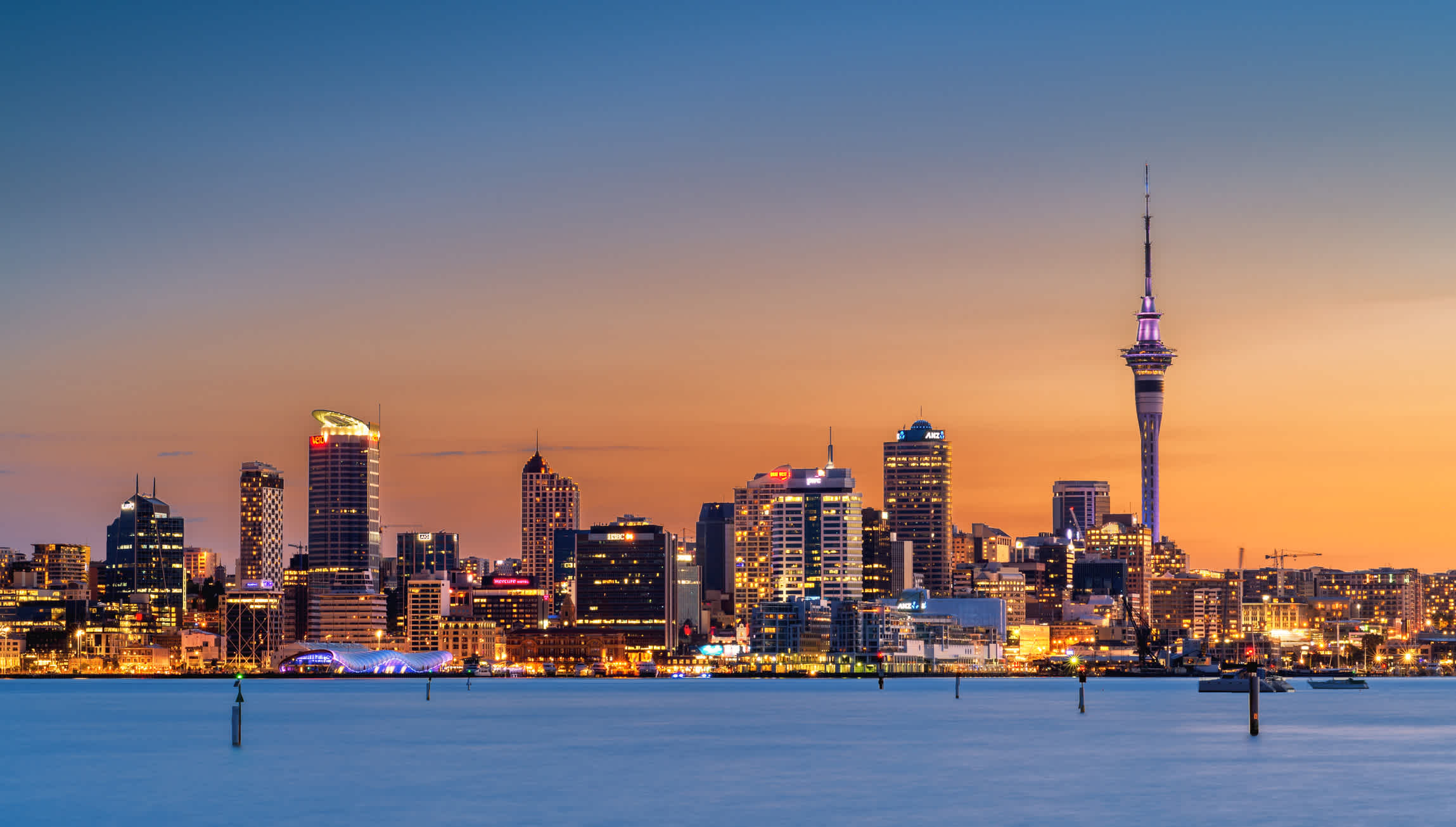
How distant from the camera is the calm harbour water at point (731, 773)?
8300 centimetres

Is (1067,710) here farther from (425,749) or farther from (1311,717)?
(425,749)

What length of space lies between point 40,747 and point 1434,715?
5333 inches

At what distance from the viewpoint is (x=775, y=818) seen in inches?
3159

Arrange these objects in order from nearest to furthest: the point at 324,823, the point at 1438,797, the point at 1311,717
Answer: the point at 324,823
the point at 1438,797
the point at 1311,717

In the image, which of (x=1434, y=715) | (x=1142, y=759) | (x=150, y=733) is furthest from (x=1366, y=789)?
(x=1434, y=715)

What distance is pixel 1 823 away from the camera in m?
80.3

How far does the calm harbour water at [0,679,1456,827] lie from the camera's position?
272 feet

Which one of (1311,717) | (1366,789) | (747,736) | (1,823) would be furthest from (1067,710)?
(1,823)

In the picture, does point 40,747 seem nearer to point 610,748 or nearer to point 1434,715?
point 610,748

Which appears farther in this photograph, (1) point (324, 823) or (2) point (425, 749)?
(2) point (425, 749)

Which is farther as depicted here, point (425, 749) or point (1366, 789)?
point (425, 749)

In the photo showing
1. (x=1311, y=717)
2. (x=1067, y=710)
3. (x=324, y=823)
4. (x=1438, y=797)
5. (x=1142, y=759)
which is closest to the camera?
(x=324, y=823)

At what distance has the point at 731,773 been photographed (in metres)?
104

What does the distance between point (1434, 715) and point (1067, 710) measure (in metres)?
37.5
